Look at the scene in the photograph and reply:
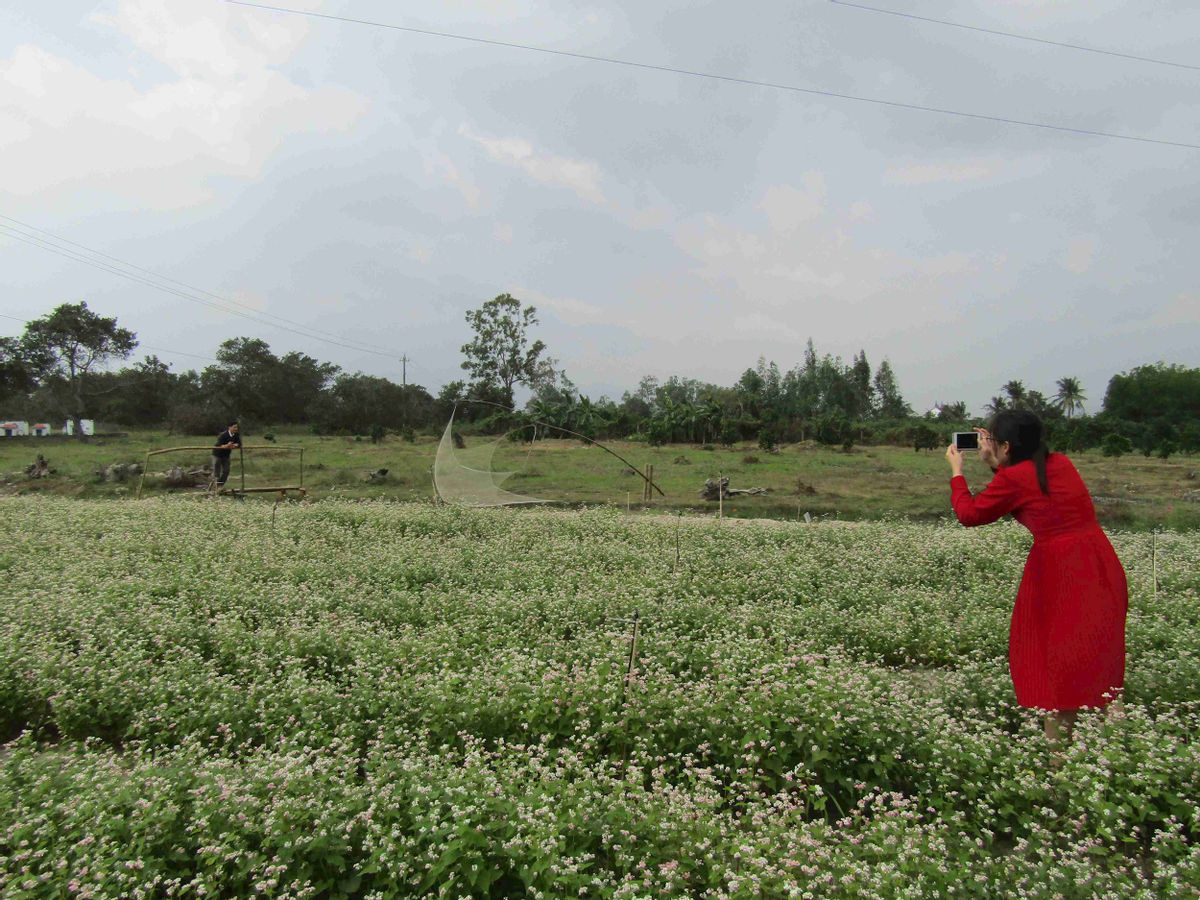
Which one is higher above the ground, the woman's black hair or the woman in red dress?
the woman's black hair

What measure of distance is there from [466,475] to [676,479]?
9.72 m

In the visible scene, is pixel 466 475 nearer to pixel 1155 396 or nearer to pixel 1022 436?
pixel 1022 436

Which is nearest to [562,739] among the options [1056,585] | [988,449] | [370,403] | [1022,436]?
[1056,585]

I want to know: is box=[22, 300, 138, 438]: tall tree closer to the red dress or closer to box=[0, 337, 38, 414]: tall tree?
box=[0, 337, 38, 414]: tall tree

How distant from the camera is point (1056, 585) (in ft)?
13.8

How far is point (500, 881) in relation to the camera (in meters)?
3.14

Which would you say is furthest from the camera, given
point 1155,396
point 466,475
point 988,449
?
point 1155,396

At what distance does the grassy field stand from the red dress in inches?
453

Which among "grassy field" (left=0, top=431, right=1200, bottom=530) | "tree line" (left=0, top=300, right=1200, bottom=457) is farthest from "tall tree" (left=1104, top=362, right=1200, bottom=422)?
"grassy field" (left=0, top=431, right=1200, bottom=530)

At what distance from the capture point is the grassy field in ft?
56.5

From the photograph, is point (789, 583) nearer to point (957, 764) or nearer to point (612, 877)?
point (957, 764)

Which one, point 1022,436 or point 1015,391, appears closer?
point 1022,436

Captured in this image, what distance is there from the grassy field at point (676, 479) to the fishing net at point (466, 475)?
0.25 m

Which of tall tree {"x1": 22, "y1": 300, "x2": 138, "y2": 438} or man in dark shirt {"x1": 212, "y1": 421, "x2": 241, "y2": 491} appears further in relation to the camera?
tall tree {"x1": 22, "y1": 300, "x2": 138, "y2": 438}
